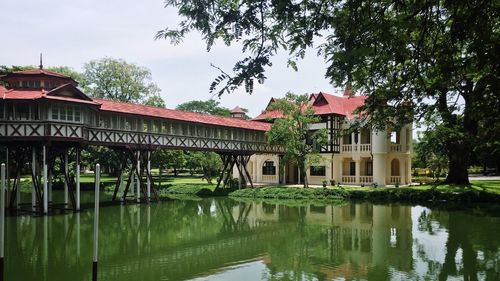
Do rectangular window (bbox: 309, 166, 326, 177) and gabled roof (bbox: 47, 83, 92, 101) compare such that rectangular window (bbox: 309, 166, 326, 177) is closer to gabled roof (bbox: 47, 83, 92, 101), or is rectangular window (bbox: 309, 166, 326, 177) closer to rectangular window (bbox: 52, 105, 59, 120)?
gabled roof (bbox: 47, 83, 92, 101)

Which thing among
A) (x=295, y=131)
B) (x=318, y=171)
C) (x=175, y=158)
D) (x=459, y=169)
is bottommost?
(x=318, y=171)

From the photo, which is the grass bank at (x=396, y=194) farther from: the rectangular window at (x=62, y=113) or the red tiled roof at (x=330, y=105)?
the rectangular window at (x=62, y=113)

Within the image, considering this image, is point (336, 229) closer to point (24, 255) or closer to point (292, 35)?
point (24, 255)

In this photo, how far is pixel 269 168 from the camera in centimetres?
4956

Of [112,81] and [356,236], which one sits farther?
[112,81]

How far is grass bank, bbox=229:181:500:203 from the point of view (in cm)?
2953

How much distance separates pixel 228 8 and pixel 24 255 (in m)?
12.6

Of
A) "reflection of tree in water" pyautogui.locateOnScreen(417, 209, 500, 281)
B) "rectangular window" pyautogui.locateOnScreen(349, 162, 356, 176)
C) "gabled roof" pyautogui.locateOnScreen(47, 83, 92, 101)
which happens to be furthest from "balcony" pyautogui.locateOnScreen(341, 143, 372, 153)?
"gabled roof" pyautogui.locateOnScreen(47, 83, 92, 101)

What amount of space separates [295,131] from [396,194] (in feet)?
31.2

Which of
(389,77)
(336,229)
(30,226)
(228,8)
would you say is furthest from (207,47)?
(30,226)

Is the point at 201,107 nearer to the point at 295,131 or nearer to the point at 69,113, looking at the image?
the point at 295,131

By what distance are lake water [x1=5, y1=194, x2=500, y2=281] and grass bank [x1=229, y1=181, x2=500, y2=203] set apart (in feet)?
9.16

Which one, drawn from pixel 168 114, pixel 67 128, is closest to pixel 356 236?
pixel 67 128

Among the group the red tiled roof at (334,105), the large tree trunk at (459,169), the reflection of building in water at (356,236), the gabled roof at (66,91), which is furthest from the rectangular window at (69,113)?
the large tree trunk at (459,169)
